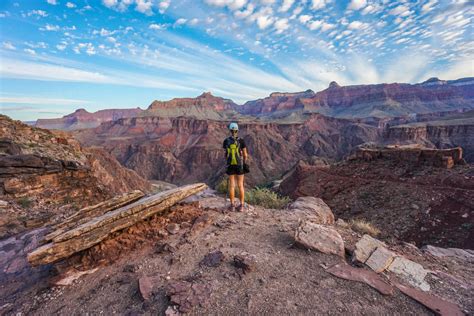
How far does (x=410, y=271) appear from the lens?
11.7 ft

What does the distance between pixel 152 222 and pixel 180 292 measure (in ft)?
7.13

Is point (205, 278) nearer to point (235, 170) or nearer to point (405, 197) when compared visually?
point (235, 170)

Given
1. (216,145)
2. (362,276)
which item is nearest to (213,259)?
(362,276)

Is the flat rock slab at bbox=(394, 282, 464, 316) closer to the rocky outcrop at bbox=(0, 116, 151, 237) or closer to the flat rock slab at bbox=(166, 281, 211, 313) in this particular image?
the flat rock slab at bbox=(166, 281, 211, 313)

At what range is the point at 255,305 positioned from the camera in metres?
2.66

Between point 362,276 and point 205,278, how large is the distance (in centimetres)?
220

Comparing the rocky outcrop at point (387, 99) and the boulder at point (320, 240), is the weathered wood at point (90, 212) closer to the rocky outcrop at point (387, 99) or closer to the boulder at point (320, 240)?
the boulder at point (320, 240)

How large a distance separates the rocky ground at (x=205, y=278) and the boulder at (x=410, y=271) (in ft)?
0.38

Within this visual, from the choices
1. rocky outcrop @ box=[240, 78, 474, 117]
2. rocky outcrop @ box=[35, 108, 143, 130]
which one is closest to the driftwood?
rocky outcrop @ box=[240, 78, 474, 117]

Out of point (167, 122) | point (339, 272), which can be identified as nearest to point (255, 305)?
point (339, 272)

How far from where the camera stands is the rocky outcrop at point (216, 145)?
6994cm

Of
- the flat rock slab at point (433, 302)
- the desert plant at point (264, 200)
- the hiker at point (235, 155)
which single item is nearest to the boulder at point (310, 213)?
the desert plant at point (264, 200)

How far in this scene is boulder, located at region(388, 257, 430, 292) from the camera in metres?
3.29

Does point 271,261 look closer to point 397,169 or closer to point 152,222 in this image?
point 152,222
